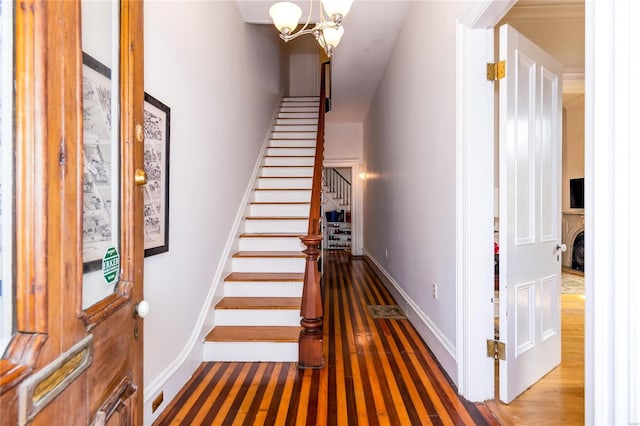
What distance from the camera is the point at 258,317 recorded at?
104 inches

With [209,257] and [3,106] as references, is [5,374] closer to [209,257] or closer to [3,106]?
[3,106]

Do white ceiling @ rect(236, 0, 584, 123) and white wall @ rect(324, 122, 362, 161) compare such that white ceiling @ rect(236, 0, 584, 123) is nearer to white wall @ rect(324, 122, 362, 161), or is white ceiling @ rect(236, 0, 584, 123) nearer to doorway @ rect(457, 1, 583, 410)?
doorway @ rect(457, 1, 583, 410)

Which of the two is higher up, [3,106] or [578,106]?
[578,106]

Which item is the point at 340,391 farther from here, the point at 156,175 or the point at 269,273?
the point at 156,175

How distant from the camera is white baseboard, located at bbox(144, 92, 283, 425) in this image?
1739 millimetres

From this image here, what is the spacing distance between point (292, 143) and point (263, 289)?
2.93 metres

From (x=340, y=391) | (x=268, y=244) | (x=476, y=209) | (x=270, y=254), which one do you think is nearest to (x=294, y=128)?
(x=268, y=244)

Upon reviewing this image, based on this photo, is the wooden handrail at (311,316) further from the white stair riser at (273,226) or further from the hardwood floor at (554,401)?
the white stair riser at (273,226)

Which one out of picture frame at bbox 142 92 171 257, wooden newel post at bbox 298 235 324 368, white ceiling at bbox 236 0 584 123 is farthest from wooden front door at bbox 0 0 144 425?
white ceiling at bbox 236 0 584 123

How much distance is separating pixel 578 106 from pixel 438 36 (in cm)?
532

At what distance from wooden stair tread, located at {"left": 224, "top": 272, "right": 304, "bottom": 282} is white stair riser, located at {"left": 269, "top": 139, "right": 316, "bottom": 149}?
99.4 inches

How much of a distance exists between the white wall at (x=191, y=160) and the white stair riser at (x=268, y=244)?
34 cm
